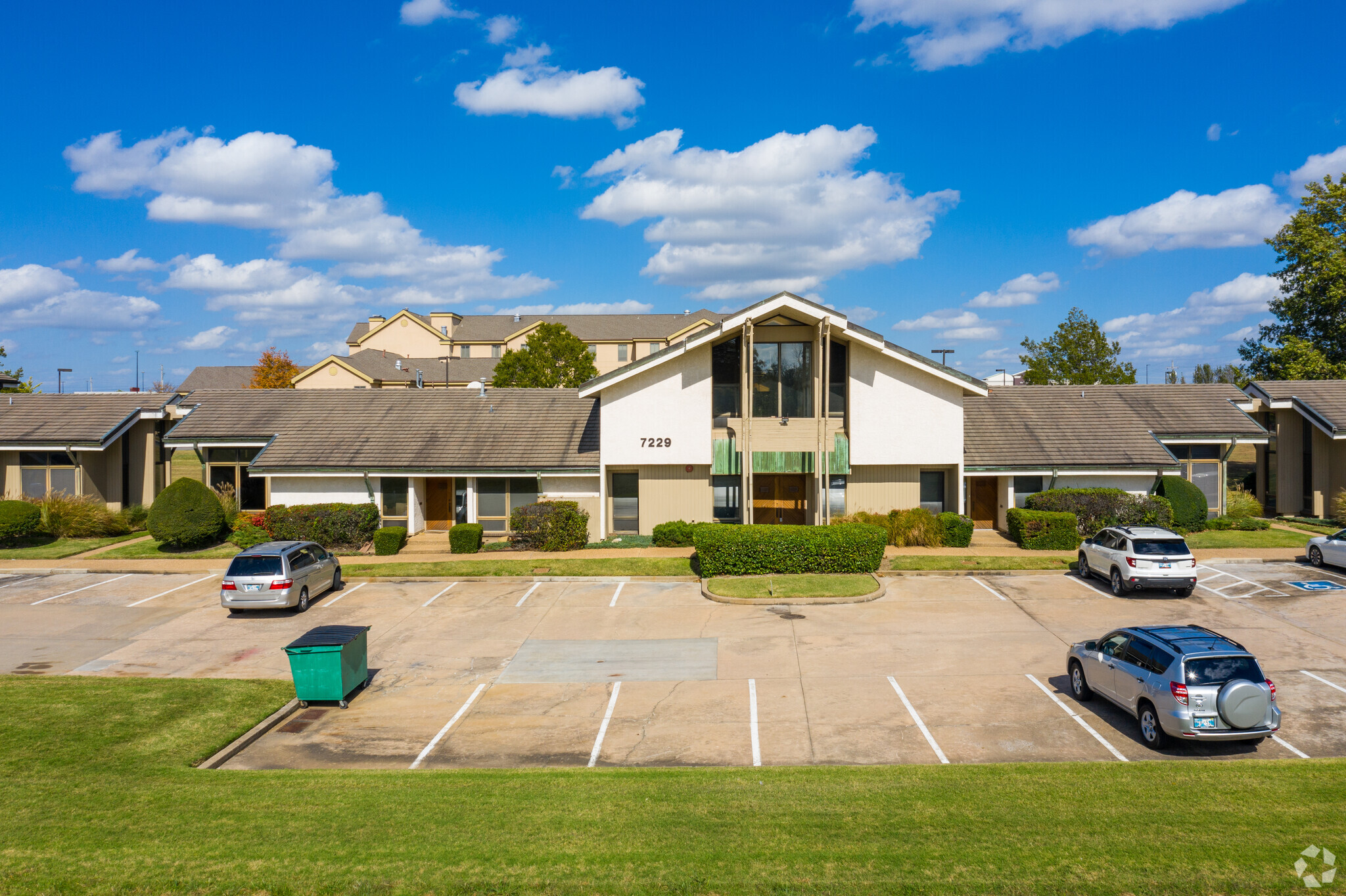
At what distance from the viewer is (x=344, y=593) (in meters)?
22.4

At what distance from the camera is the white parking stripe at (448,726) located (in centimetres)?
1180

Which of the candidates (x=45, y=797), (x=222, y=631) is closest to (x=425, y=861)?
(x=45, y=797)

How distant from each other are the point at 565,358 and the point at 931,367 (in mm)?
33800

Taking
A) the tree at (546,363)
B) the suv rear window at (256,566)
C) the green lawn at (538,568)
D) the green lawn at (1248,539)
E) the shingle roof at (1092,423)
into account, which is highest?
the tree at (546,363)

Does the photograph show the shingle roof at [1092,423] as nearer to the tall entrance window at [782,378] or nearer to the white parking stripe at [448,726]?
the tall entrance window at [782,378]

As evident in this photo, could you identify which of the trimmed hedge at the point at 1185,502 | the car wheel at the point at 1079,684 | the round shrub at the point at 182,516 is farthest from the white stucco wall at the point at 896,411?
the round shrub at the point at 182,516

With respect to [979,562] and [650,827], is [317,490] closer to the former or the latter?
[979,562]

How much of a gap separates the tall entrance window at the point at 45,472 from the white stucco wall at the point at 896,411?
29223 millimetres

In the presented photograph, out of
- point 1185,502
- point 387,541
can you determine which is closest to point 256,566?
point 387,541

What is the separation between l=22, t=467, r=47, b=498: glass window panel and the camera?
3192cm

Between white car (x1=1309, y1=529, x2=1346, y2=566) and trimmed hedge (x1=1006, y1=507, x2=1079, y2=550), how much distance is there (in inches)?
227

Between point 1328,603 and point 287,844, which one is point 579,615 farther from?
point 1328,603

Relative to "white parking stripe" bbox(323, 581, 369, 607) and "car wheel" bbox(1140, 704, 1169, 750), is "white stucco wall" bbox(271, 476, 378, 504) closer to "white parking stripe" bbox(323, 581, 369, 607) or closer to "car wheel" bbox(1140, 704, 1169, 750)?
"white parking stripe" bbox(323, 581, 369, 607)

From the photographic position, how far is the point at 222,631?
18.7m
